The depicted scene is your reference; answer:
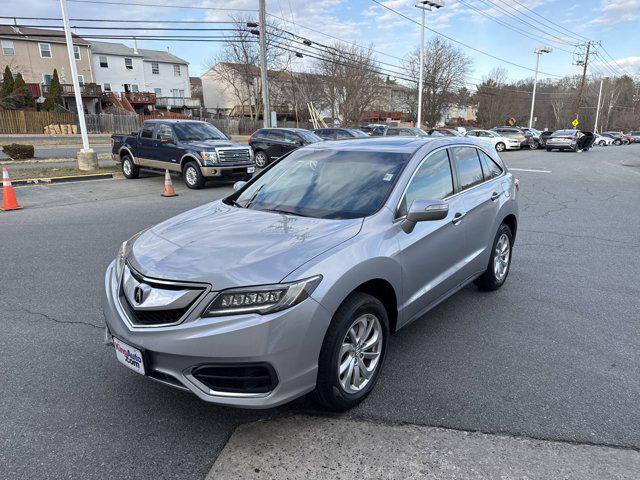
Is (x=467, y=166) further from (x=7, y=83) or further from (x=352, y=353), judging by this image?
(x=7, y=83)

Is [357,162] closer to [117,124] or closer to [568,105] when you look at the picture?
[117,124]

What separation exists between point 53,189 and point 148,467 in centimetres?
1253

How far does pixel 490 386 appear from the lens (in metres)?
3.33

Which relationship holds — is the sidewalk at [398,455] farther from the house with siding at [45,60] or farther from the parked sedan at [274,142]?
the house with siding at [45,60]

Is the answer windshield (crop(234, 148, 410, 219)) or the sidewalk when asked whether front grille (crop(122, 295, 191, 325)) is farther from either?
windshield (crop(234, 148, 410, 219))

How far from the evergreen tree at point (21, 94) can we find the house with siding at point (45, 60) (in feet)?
13.7

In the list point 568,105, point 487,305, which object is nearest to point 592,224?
point 487,305

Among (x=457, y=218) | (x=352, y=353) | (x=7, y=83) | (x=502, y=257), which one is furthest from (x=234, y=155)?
(x=7, y=83)

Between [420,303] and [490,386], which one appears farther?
[420,303]

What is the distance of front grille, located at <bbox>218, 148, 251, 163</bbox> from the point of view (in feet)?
43.1

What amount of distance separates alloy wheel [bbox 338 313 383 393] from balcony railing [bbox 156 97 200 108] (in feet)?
198

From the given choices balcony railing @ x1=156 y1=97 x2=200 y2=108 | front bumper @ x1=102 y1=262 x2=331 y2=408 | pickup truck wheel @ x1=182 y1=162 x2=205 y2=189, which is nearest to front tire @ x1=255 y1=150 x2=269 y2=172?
pickup truck wheel @ x1=182 y1=162 x2=205 y2=189

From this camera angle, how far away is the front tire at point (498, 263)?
4957mm

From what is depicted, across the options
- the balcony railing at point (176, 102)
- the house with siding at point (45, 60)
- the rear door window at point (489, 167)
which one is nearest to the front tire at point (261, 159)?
the rear door window at point (489, 167)
